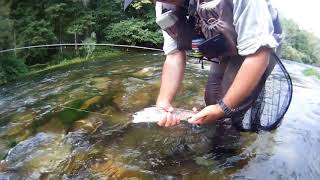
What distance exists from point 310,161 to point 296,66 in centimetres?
539

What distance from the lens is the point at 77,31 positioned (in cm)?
1254

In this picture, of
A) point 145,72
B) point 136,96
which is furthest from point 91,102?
point 145,72

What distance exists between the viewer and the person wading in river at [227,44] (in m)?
2.23

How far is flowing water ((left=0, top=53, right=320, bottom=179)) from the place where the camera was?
10.2 ft

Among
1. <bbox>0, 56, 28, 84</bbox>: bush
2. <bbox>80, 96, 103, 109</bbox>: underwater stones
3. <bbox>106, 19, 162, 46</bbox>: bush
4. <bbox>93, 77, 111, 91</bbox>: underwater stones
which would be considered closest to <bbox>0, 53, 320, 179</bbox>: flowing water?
<bbox>80, 96, 103, 109</bbox>: underwater stones

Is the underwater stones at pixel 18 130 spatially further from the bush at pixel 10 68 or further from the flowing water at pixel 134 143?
the bush at pixel 10 68

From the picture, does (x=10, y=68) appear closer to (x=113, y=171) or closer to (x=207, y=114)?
(x=113, y=171)

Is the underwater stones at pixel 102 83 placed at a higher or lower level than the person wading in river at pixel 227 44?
lower

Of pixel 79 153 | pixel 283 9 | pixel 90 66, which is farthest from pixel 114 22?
pixel 79 153

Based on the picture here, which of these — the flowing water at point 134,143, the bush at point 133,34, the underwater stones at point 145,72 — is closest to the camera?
the flowing water at point 134,143

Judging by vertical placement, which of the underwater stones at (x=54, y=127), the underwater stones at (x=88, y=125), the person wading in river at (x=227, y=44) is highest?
the person wading in river at (x=227, y=44)

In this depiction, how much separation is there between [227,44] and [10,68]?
24.9ft

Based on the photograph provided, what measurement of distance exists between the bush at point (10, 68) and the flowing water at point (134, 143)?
10.8 feet

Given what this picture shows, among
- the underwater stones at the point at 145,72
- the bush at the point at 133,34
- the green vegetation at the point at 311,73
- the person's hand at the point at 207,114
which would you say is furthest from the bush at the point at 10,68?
the person's hand at the point at 207,114
